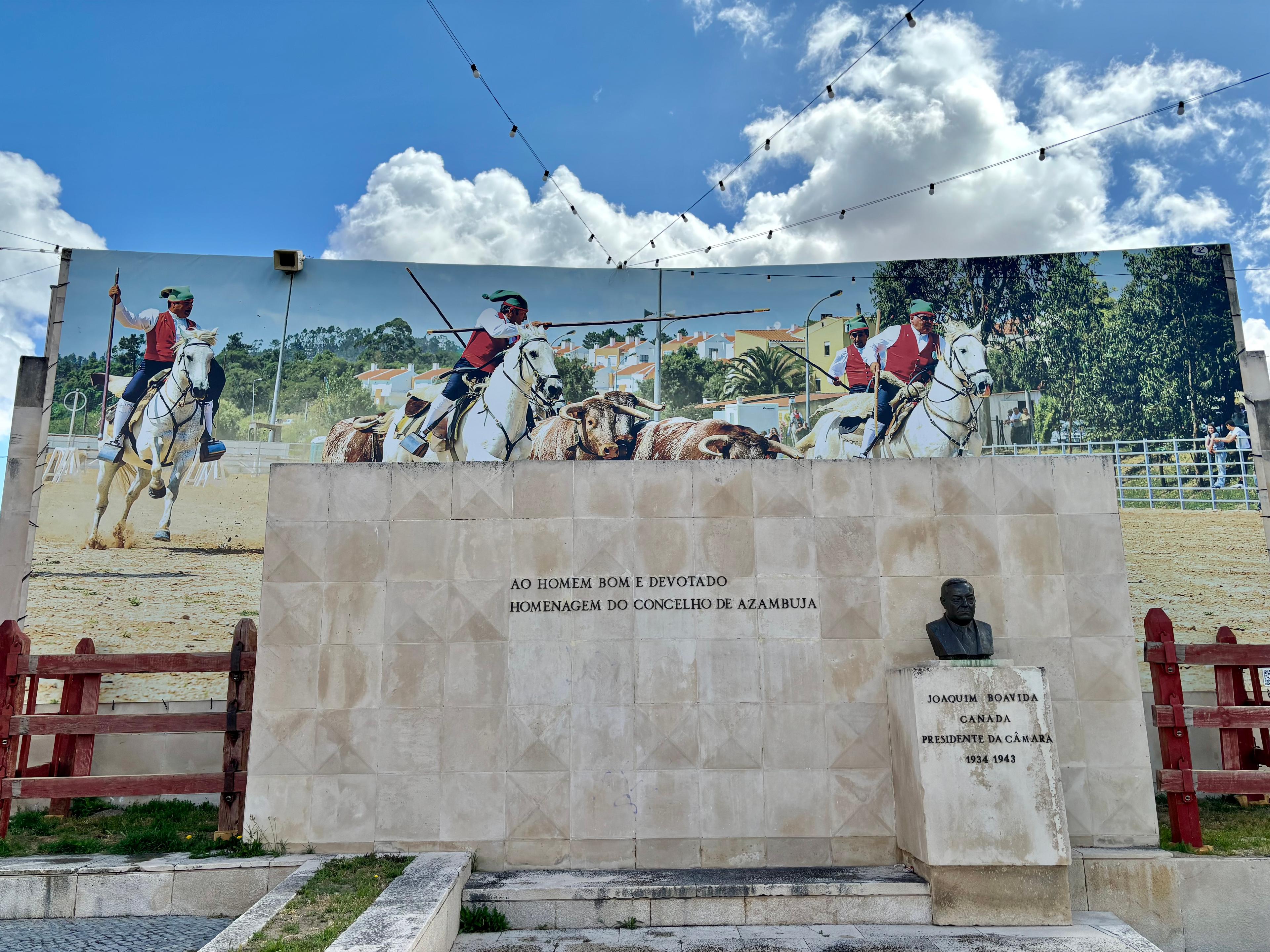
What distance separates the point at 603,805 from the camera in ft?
26.1

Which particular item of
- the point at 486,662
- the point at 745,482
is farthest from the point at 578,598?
the point at 745,482

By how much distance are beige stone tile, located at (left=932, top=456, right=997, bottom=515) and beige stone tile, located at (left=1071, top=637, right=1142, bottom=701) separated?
5.35 ft

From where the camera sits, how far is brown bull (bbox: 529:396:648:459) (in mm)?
18547

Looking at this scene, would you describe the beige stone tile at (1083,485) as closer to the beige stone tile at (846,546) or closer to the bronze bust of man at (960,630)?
the bronze bust of man at (960,630)

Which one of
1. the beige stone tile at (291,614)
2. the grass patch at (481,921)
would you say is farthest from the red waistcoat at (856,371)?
the grass patch at (481,921)

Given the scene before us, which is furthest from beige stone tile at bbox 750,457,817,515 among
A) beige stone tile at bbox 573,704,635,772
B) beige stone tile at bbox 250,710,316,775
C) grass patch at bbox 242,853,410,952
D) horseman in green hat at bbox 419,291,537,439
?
horseman in green hat at bbox 419,291,537,439

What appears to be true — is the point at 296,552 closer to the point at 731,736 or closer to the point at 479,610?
the point at 479,610

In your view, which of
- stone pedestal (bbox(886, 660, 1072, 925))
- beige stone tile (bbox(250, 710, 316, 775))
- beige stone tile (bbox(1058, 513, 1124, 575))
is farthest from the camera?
beige stone tile (bbox(1058, 513, 1124, 575))

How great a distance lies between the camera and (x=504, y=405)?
60.7 feet

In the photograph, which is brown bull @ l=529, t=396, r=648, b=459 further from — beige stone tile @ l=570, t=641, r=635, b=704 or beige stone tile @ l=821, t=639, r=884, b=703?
beige stone tile @ l=821, t=639, r=884, b=703

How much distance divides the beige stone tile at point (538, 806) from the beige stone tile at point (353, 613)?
2.01m

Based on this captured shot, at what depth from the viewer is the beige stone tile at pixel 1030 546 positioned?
8414 millimetres

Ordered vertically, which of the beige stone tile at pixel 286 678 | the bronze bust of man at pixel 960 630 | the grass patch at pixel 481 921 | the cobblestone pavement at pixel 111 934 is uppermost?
the bronze bust of man at pixel 960 630

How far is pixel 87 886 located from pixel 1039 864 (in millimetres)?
8215
